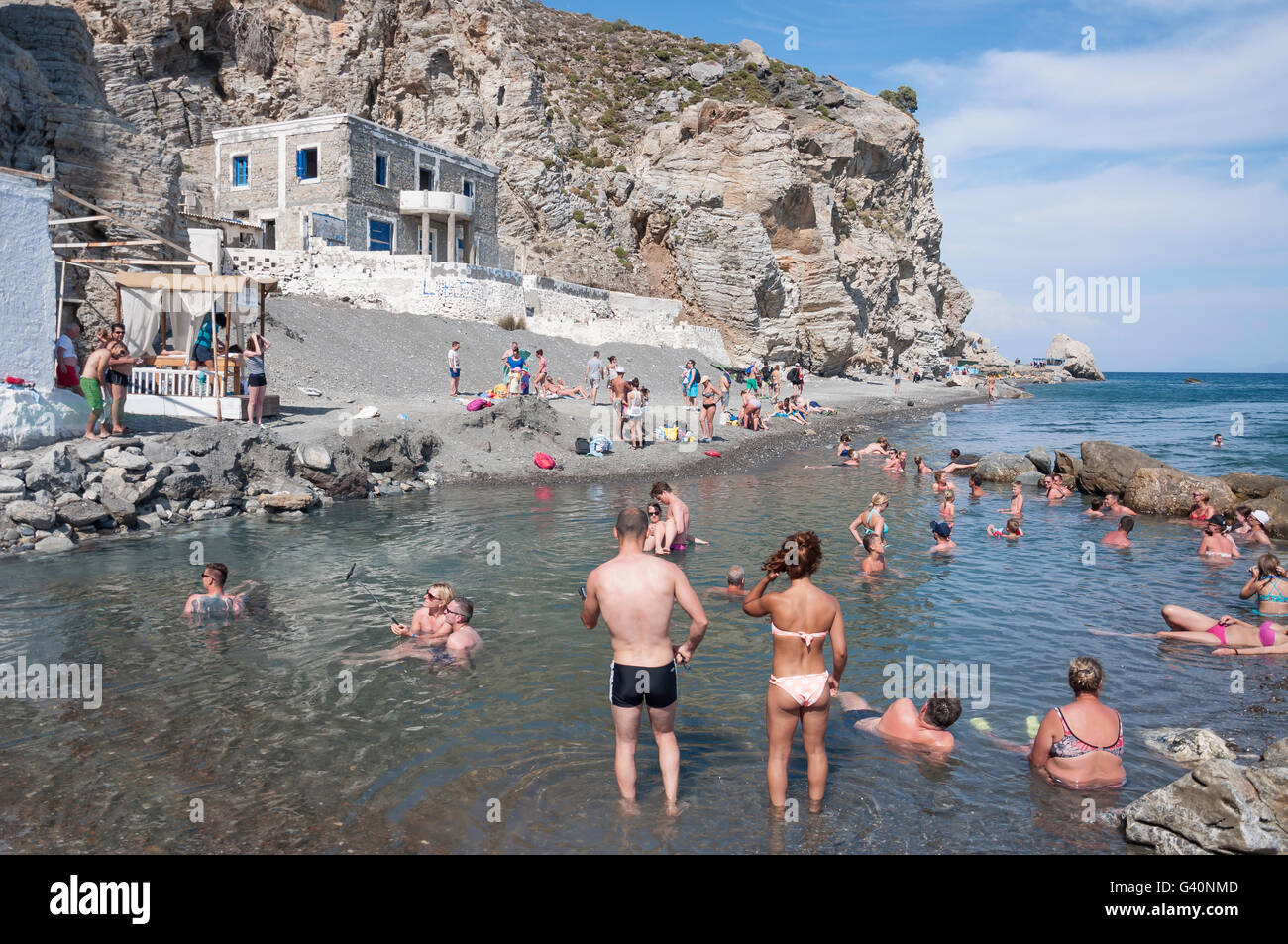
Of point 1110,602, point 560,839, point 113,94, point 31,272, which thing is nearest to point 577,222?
point 113,94

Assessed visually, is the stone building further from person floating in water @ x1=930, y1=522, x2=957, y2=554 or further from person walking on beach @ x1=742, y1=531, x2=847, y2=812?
person walking on beach @ x1=742, y1=531, x2=847, y2=812

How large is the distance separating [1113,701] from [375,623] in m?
7.11

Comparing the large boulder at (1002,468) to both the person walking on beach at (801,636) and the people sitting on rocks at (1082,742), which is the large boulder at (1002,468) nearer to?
the people sitting on rocks at (1082,742)

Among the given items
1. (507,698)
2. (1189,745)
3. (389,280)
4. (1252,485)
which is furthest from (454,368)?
(1189,745)

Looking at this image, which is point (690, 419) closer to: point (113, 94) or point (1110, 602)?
point (1110, 602)

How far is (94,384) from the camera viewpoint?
13.4 meters


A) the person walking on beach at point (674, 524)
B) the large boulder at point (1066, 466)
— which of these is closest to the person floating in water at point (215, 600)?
the person walking on beach at point (674, 524)

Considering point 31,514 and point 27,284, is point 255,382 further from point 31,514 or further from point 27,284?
point 31,514

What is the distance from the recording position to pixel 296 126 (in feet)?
115

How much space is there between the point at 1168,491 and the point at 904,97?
68.0 metres

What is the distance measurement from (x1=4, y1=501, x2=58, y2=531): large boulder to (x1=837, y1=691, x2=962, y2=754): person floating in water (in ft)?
35.9

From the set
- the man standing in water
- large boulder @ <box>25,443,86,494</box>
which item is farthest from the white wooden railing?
the man standing in water

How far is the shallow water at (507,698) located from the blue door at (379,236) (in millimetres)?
25966

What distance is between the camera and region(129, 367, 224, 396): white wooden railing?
16453 millimetres
